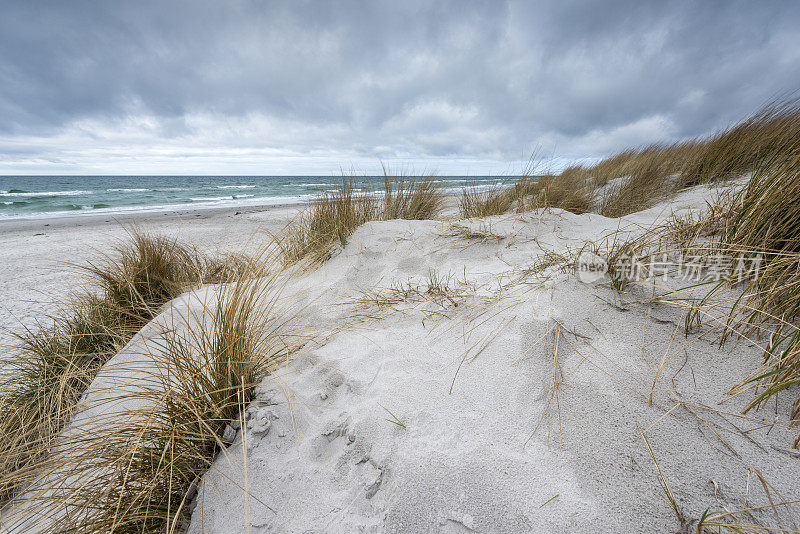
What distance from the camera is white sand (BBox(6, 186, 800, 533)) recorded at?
2.50 feet

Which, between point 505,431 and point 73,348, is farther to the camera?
point 73,348

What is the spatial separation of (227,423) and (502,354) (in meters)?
1.06

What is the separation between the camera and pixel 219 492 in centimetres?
96

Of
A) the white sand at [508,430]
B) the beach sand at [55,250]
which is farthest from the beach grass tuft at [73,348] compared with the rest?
the white sand at [508,430]

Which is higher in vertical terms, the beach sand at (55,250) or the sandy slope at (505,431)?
the sandy slope at (505,431)

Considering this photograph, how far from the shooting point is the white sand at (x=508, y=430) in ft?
2.50

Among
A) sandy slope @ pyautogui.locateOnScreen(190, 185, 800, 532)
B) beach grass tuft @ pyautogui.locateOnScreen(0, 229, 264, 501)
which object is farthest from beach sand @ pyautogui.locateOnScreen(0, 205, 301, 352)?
sandy slope @ pyautogui.locateOnScreen(190, 185, 800, 532)

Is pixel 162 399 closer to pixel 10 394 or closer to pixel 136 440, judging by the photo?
pixel 136 440

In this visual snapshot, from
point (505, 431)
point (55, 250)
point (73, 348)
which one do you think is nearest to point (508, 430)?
point (505, 431)

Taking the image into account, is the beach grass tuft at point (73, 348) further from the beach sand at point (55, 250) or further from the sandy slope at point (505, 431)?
the sandy slope at point (505, 431)

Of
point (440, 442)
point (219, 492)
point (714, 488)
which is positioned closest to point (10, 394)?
point (219, 492)

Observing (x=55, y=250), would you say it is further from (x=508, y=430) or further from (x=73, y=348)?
(x=508, y=430)

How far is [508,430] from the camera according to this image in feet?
3.12

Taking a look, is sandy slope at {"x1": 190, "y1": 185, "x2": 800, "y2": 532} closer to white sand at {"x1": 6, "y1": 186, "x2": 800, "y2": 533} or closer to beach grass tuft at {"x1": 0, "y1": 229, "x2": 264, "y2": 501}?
white sand at {"x1": 6, "y1": 186, "x2": 800, "y2": 533}
